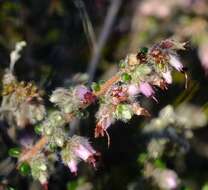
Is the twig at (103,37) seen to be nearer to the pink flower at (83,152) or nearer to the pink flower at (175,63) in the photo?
the pink flower at (83,152)

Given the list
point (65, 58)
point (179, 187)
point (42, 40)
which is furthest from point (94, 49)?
point (179, 187)

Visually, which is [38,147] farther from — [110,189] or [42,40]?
[42,40]

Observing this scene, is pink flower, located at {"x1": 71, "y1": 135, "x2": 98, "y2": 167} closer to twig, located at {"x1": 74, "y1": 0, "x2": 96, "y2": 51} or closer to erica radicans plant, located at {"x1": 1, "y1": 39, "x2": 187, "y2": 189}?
erica radicans plant, located at {"x1": 1, "y1": 39, "x2": 187, "y2": 189}

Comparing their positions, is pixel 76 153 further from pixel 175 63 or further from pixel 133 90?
pixel 175 63

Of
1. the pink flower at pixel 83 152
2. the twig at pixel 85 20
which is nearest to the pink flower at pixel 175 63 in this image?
the pink flower at pixel 83 152

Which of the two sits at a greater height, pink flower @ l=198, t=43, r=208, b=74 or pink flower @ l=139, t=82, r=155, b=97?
pink flower @ l=139, t=82, r=155, b=97

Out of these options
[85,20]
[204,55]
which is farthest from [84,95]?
[204,55]

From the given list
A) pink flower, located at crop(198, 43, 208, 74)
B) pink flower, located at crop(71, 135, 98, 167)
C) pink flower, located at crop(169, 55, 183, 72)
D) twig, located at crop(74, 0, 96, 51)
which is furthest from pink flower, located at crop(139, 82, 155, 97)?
pink flower, located at crop(198, 43, 208, 74)
